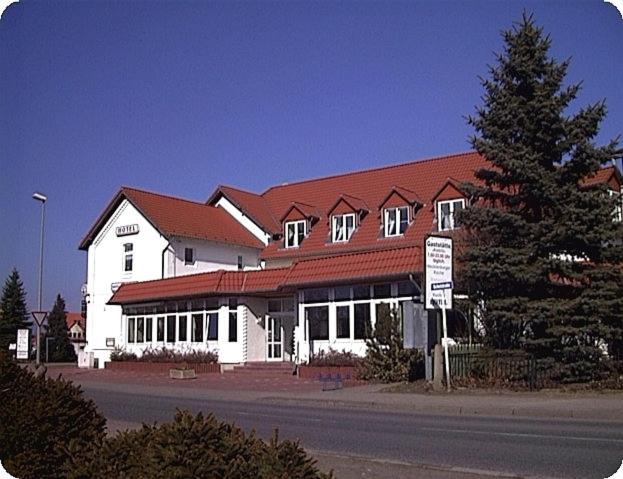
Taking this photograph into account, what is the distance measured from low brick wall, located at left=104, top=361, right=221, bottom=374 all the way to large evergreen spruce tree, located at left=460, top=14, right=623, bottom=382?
15.0 m

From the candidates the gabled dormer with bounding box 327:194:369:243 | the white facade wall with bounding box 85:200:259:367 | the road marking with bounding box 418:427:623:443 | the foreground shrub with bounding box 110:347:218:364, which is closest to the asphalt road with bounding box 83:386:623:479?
the road marking with bounding box 418:427:623:443

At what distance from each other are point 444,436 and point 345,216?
29942 mm

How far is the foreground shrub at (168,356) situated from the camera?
3912 cm

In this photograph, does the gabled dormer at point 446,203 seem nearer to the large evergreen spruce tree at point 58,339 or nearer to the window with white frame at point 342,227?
the window with white frame at point 342,227

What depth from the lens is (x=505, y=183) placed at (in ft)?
90.6

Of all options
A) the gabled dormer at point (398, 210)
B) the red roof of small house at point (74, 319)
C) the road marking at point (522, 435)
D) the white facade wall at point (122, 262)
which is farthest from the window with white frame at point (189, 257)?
the red roof of small house at point (74, 319)

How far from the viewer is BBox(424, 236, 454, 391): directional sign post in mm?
25062

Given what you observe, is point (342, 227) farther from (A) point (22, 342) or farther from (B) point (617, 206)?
(A) point (22, 342)

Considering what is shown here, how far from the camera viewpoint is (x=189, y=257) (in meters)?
46.8

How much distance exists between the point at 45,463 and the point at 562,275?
2101 cm

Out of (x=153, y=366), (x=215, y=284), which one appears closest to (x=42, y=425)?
(x=215, y=284)

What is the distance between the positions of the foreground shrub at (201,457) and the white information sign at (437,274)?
1928 cm

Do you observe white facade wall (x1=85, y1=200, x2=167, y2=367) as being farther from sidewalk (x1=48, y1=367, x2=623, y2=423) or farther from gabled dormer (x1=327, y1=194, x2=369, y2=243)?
sidewalk (x1=48, y1=367, x2=623, y2=423)

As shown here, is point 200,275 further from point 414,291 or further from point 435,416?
point 435,416
